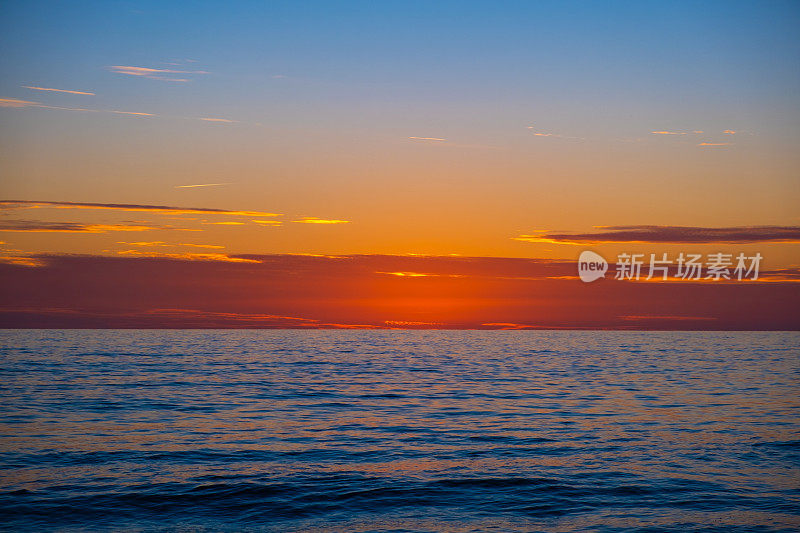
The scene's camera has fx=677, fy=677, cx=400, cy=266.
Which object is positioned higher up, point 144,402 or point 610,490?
point 610,490

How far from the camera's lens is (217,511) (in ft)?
51.2

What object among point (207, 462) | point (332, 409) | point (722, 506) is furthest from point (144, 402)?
point (722, 506)

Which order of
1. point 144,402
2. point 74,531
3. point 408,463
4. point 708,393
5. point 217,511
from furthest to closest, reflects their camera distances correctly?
point 708,393 < point 144,402 < point 408,463 < point 217,511 < point 74,531

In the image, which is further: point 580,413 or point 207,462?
point 580,413

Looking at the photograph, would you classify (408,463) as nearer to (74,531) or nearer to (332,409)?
(74,531)

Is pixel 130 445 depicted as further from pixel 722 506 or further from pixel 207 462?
pixel 722 506

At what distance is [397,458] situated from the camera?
67.5 ft

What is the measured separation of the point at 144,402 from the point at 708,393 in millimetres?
29297

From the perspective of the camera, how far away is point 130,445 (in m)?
22.2

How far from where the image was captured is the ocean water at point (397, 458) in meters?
15.3

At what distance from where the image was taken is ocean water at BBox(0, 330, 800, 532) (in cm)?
1527

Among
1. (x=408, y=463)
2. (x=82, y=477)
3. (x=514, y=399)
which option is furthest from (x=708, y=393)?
(x=82, y=477)

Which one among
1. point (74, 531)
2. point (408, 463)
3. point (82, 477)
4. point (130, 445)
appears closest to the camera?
point (74, 531)

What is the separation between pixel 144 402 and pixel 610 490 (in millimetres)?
23225
